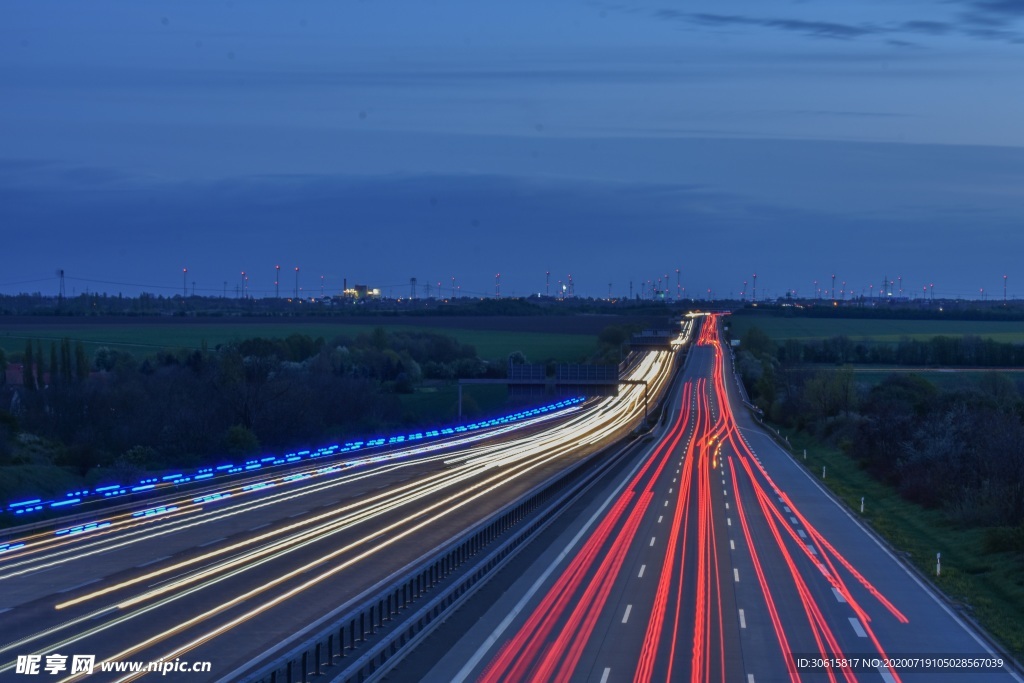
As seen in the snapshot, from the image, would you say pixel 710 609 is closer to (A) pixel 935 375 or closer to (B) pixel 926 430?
(B) pixel 926 430

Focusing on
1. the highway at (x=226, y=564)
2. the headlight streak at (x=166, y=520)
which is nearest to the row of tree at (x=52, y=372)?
the headlight streak at (x=166, y=520)

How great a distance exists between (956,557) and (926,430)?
18631mm

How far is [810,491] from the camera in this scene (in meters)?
44.1

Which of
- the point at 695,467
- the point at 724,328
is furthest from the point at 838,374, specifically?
the point at 724,328

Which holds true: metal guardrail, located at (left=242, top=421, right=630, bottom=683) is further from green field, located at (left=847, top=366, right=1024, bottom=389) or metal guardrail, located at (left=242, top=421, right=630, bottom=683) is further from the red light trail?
green field, located at (left=847, top=366, right=1024, bottom=389)

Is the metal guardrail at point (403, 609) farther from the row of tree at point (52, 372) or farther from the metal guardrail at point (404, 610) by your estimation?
the row of tree at point (52, 372)

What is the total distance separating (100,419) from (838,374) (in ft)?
165

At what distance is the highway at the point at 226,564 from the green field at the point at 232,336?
8895cm

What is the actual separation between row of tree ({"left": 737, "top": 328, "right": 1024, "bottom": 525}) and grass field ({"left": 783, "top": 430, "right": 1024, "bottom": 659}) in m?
Result: 0.81

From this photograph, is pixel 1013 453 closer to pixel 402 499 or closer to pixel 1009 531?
pixel 1009 531

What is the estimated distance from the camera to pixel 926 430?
4725cm

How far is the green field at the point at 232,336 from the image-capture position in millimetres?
135250

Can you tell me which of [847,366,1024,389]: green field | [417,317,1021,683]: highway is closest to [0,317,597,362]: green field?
[847,366,1024,389]: green field

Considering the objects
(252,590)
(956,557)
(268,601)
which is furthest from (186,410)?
(268,601)
